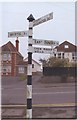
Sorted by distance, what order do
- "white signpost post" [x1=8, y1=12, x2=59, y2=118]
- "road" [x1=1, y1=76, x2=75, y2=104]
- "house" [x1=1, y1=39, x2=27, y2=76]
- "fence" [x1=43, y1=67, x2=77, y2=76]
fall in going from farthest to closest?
"house" [x1=1, y1=39, x2=27, y2=76], "fence" [x1=43, y1=67, x2=77, y2=76], "road" [x1=1, y1=76, x2=75, y2=104], "white signpost post" [x1=8, y1=12, x2=59, y2=118]

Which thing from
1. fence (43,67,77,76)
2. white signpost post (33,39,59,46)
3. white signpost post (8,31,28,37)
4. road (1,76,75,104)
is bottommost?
road (1,76,75,104)

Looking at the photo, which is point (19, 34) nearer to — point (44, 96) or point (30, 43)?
point (30, 43)

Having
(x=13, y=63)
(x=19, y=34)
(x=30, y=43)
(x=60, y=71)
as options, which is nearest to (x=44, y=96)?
(x=19, y=34)

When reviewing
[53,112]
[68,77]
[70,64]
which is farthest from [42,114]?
[70,64]

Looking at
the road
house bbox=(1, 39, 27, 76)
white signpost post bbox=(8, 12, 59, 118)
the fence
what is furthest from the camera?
house bbox=(1, 39, 27, 76)

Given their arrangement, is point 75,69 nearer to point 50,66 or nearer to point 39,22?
point 50,66

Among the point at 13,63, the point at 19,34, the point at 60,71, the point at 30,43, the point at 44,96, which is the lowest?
the point at 44,96

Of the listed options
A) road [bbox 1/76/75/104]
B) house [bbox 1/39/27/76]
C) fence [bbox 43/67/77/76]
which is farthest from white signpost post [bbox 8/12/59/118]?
house [bbox 1/39/27/76]

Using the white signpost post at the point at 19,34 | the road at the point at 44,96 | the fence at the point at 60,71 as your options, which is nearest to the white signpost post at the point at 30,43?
the white signpost post at the point at 19,34

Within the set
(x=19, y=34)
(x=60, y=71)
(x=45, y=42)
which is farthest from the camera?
(x=60, y=71)

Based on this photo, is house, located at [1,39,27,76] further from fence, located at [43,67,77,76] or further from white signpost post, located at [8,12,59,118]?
white signpost post, located at [8,12,59,118]

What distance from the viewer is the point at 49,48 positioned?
575 centimetres

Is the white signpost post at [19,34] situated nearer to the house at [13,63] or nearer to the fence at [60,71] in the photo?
the fence at [60,71]

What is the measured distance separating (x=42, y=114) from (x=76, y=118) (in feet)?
3.67
